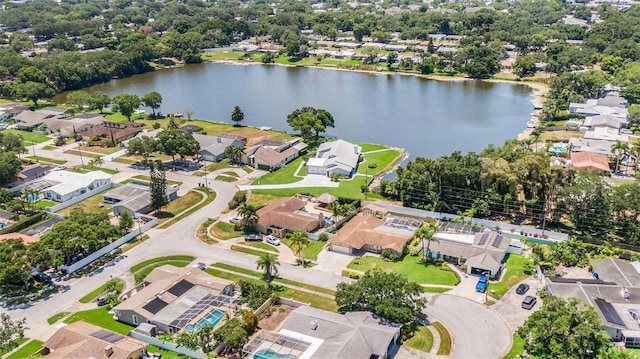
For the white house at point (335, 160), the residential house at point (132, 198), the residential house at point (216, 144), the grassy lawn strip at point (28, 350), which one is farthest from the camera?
the residential house at point (216, 144)

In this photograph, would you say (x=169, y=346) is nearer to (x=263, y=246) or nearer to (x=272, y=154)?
(x=263, y=246)

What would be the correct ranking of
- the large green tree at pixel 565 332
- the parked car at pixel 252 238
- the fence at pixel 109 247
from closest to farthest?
the large green tree at pixel 565 332
the fence at pixel 109 247
the parked car at pixel 252 238

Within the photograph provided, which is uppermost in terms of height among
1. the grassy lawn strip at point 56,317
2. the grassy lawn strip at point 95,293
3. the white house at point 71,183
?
the white house at point 71,183

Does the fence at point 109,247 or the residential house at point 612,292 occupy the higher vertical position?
the fence at point 109,247

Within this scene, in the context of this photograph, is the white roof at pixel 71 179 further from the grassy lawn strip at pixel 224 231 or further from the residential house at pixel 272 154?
the grassy lawn strip at pixel 224 231

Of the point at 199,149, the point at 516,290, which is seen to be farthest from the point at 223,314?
the point at 199,149

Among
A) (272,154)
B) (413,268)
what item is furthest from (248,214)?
(272,154)

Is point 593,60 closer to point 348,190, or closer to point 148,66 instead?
point 348,190

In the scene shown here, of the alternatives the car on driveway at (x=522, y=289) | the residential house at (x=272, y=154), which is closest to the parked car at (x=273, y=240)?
the residential house at (x=272, y=154)

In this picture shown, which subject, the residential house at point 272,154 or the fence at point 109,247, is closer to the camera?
the fence at point 109,247
